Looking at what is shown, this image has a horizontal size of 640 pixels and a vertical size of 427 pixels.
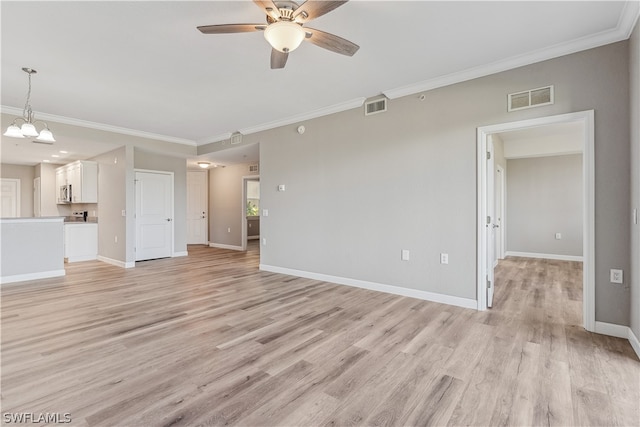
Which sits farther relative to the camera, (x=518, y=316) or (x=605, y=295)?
(x=518, y=316)

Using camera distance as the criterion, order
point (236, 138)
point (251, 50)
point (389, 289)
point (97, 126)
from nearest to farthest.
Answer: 1. point (251, 50)
2. point (389, 289)
3. point (97, 126)
4. point (236, 138)

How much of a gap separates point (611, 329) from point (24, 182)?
510 inches

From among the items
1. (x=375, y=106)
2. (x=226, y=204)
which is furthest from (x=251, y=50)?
(x=226, y=204)

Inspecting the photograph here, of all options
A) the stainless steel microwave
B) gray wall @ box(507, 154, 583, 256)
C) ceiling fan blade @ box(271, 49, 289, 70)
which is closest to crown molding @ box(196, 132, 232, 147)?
the stainless steel microwave

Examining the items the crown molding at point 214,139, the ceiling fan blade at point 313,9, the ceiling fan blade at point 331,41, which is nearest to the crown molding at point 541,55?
the ceiling fan blade at point 331,41

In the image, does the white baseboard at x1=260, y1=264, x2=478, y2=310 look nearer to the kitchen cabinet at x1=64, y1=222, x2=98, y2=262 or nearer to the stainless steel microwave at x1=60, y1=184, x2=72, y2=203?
the kitchen cabinet at x1=64, y1=222, x2=98, y2=262

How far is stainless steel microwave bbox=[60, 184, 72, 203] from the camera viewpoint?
24.2ft

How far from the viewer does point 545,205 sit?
6.78m

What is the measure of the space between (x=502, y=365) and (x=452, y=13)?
9.21 ft

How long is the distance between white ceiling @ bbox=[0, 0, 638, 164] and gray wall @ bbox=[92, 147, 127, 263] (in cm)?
173

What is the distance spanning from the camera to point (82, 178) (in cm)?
689

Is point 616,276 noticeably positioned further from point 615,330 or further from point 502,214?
point 502,214

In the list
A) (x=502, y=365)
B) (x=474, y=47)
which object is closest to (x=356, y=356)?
(x=502, y=365)

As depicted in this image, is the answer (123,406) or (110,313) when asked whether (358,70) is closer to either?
(123,406)
